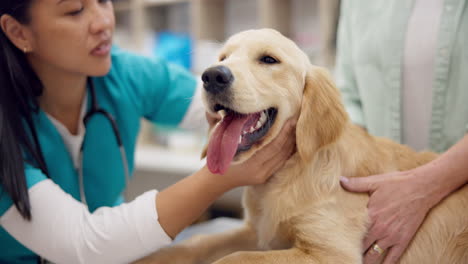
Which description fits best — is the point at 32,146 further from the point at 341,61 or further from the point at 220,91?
the point at 341,61

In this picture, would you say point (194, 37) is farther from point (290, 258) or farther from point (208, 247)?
point (290, 258)

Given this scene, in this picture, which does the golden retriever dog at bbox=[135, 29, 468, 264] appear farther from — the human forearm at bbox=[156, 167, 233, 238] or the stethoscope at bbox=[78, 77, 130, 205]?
the stethoscope at bbox=[78, 77, 130, 205]

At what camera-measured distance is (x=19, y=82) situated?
109 centimetres

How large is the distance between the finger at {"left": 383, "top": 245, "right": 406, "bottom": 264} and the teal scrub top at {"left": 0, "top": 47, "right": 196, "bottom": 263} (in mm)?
776

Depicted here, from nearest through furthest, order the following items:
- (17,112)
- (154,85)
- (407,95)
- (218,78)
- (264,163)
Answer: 1. (218,78)
2. (264,163)
3. (17,112)
4. (407,95)
5. (154,85)

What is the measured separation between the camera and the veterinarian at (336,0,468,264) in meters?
0.94

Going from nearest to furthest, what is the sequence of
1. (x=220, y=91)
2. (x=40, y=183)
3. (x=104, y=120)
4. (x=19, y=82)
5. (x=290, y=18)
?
(x=220, y=91) → (x=40, y=183) → (x=19, y=82) → (x=104, y=120) → (x=290, y=18)

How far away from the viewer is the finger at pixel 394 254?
3.10 ft

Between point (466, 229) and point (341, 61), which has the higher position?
point (341, 61)

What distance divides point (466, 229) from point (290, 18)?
6.91 ft

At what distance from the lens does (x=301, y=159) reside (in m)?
0.99

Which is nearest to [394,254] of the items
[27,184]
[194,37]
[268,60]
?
[268,60]

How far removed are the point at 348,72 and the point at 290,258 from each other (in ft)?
2.44

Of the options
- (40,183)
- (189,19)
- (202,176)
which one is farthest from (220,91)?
(189,19)
